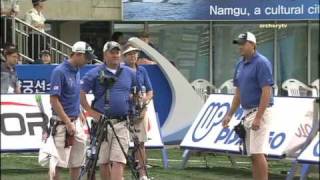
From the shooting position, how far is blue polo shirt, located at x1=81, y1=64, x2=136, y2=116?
8453mm

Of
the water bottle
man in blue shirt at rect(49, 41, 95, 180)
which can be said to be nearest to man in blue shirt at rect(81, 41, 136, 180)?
man in blue shirt at rect(49, 41, 95, 180)

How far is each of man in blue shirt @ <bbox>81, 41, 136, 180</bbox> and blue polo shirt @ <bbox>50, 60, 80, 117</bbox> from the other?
0.09 m

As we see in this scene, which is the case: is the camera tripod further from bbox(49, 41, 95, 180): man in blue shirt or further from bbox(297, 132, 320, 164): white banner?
bbox(297, 132, 320, 164): white banner

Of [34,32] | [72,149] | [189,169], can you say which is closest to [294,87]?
[34,32]

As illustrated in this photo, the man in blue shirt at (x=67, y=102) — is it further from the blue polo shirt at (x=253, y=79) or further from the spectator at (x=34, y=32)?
the spectator at (x=34, y=32)

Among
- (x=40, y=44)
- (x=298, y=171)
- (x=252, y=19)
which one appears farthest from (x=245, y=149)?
(x=252, y=19)

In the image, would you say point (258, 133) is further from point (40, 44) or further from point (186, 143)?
point (40, 44)

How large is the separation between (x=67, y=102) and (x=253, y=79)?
6.82 ft

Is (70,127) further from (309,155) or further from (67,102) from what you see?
(309,155)

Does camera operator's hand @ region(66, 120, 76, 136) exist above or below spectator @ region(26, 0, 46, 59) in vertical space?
below

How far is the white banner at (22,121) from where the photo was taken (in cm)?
1091

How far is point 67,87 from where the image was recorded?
337 inches

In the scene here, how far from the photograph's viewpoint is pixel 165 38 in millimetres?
22188

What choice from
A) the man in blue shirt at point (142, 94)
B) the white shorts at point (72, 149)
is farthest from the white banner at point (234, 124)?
the white shorts at point (72, 149)
